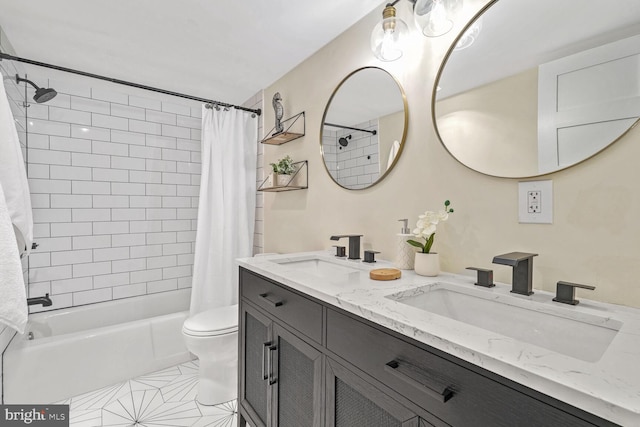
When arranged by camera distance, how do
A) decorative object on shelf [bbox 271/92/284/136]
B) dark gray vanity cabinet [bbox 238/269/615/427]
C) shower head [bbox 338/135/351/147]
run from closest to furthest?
dark gray vanity cabinet [bbox 238/269/615/427]
shower head [bbox 338/135/351/147]
decorative object on shelf [bbox 271/92/284/136]

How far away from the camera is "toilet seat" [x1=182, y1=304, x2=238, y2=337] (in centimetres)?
184

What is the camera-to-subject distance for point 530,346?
0.57 metres

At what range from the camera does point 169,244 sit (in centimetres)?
296

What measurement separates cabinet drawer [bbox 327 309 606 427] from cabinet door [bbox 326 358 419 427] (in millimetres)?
42

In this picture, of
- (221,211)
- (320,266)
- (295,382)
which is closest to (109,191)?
(221,211)

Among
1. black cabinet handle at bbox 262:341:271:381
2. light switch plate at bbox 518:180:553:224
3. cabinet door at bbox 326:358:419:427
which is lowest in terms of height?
black cabinet handle at bbox 262:341:271:381

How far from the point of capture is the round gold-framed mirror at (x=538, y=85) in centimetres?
85

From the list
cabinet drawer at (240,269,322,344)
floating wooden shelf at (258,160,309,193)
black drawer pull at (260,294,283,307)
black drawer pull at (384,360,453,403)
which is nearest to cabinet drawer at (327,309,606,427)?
black drawer pull at (384,360,453,403)

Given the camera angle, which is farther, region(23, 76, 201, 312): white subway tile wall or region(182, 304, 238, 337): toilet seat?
region(23, 76, 201, 312): white subway tile wall

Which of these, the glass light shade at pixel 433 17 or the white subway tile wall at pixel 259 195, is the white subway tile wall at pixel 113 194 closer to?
the white subway tile wall at pixel 259 195

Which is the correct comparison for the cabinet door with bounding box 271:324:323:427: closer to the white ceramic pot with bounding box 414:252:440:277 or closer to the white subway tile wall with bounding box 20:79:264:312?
the white ceramic pot with bounding box 414:252:440:277

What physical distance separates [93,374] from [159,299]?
858 millimetres

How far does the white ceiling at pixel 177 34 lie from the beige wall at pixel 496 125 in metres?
0.81

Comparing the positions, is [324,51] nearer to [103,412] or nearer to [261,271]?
[261,271]
